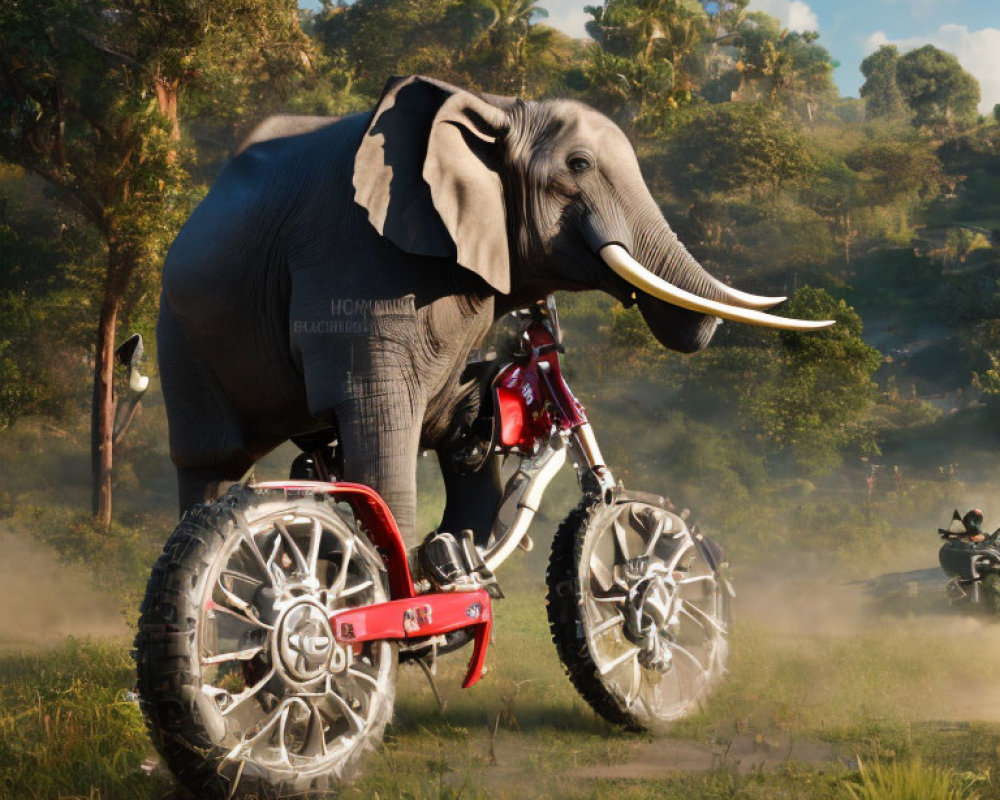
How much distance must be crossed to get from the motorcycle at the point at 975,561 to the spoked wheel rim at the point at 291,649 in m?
7.05

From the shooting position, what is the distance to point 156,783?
4.16m

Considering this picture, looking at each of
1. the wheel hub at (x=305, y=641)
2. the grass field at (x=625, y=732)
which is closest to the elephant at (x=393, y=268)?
the wheel hub at (x=305, y=641)

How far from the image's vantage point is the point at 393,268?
510 cm

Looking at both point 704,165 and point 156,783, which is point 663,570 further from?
point 704,165

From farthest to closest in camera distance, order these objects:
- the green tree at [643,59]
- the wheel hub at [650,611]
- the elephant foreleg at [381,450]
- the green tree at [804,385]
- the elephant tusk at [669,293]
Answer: the green tree at [643,59] < the green tree at [804,385] < the wheel hub at [650,611] < the elephant tusk at [669,293] < the elephant foreleg at [381,450]

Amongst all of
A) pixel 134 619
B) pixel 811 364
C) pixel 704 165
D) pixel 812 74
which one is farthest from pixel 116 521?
pixel 812 74

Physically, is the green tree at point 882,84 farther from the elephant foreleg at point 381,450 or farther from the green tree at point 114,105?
the elephant foreleg at point 381,450

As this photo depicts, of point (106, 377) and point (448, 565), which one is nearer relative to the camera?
point (448, 565)

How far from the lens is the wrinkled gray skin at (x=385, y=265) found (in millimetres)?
5035

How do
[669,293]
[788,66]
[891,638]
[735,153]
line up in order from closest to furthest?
[669,293] → [891,638] → [735,153] → [788,66]

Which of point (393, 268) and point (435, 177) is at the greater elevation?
point (435, 177)

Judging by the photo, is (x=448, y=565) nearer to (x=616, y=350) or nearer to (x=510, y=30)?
(x=616, y=350)

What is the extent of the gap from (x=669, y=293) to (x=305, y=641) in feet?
7.72

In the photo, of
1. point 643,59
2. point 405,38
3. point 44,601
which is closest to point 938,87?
point 643,59
